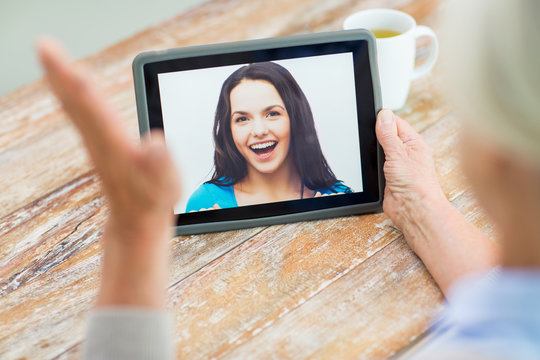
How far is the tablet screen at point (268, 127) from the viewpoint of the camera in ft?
2.53

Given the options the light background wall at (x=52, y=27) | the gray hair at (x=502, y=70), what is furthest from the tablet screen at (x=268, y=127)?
the light background wall at (x=52, y=27)

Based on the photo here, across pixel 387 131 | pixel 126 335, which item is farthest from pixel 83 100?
pixel 387 131

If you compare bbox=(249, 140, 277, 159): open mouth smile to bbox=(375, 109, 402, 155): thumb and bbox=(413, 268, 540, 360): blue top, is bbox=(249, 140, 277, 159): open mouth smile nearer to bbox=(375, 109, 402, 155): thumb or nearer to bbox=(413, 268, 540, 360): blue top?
bbox=(375, 109, 402, 155): thumb

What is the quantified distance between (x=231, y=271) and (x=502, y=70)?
48 cm

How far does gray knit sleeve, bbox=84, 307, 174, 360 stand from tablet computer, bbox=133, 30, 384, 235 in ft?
0.99

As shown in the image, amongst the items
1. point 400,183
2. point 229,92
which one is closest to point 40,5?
point 229,92

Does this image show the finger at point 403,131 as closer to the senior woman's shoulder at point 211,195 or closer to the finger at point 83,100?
the senior woman's shoulder at point 211,195

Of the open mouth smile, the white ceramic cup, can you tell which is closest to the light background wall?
the white ceramic cup

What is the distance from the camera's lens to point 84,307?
2.32 feet

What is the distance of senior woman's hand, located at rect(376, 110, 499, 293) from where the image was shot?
68 centimetres

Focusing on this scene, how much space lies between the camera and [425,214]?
0.74m

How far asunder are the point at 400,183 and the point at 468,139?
1.17 ft

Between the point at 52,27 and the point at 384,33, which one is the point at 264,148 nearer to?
the point at 384,33

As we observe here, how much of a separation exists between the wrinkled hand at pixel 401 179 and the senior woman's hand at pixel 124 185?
0.39m
